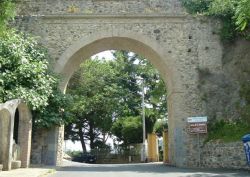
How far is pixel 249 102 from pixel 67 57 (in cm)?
895

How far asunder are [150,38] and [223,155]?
666 cm

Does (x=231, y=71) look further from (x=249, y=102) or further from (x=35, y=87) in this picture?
(x=35, y=87)

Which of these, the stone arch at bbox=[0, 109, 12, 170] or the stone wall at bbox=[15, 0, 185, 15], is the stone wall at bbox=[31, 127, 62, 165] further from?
the stone wall at bbox=[15, 0, 185, 15]

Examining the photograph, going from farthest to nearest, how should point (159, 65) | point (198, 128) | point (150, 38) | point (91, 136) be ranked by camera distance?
1. point (91, 136)
2. point (159, 65)
3. point (150, 38)
4. point (198, 128)

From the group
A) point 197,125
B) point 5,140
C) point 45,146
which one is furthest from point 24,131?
point 197,125

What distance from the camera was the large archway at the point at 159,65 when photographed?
1948 centimetres

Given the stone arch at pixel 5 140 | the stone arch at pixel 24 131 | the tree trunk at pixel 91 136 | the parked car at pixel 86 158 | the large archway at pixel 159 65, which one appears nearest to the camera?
the stone arch at pixel 5 140

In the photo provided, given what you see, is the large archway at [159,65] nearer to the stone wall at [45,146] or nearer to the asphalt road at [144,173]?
the stone wall at [45,146]

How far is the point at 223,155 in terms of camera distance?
17.7m

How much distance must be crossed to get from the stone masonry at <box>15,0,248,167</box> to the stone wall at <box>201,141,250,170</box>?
169 cm

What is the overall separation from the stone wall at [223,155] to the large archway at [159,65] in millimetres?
932

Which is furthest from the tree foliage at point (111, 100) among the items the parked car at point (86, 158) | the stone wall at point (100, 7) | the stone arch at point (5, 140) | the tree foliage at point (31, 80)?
the stone arch at point (5, 140)

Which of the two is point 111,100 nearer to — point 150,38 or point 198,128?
point 150,38

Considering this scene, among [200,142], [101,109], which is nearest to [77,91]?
[101,109]
